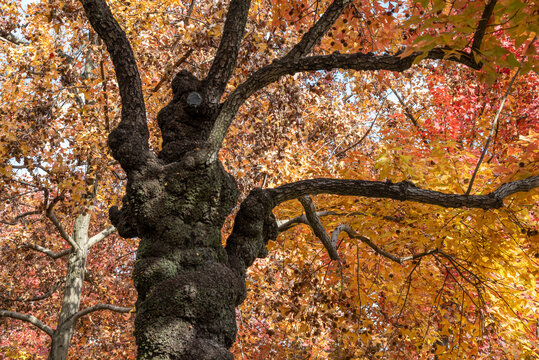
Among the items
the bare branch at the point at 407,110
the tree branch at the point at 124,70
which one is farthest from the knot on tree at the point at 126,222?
the bare branch at the point at 407,110

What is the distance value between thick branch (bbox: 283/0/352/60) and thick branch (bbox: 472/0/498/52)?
50.2 inches

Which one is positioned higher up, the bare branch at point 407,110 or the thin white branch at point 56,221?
the bare branch at point 407,110

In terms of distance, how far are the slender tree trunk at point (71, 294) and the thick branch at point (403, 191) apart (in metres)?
6.28

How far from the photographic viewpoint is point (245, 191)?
8.46m

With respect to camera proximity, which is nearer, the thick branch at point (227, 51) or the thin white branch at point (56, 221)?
the thick branch at point (227, 51)

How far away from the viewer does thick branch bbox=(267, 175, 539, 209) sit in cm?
334

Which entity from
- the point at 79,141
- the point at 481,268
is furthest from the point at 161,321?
the point at 79,141

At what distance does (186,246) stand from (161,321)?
0.61 meters

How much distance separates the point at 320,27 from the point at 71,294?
306 inches

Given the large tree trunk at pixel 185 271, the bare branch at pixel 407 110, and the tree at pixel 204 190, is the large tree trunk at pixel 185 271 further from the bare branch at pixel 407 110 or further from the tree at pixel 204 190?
the bare branch at pixel 407 110

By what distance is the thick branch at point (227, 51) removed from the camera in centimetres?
371

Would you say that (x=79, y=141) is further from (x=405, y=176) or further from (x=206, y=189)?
(x=405, y=176)

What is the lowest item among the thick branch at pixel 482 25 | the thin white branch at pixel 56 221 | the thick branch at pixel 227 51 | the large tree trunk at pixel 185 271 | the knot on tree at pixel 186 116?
the large tree trunk at pixel 185 271

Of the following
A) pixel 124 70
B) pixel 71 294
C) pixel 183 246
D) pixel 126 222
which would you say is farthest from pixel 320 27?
pixel 71 294
